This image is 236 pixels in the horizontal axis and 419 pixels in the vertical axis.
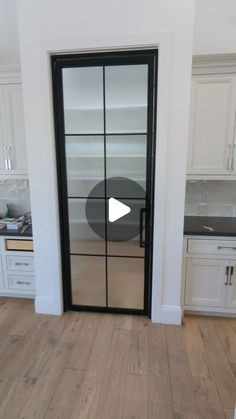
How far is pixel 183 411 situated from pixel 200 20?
3.28m

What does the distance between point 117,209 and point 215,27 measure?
6.59 ft

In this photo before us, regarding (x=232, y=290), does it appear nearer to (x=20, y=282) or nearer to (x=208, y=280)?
(x=208, y=280)

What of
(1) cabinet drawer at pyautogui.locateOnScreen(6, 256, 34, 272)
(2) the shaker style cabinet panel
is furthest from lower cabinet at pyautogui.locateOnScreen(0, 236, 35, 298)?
(2) the shaker style cabinet panel

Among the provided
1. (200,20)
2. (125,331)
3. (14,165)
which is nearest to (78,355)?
(125,331)

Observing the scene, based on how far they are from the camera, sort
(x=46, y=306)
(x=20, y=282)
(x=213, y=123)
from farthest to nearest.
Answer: (x=20, y=282), (x=46, y=306), (x=213, y=123)

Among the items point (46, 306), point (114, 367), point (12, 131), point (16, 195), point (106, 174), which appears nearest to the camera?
point (114, 367)

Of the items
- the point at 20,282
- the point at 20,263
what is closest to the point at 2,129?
the point at 20,263

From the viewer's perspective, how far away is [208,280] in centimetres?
252

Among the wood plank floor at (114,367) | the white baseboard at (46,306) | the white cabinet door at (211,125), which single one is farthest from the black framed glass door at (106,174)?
the white cabinet door at (211,125)

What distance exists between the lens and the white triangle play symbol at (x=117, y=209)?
8.04 ft

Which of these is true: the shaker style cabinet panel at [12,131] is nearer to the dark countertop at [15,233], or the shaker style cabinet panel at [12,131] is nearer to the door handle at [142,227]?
the dark countertop at [15,233]

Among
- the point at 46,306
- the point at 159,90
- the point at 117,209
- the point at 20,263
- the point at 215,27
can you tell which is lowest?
the point at 46,306
